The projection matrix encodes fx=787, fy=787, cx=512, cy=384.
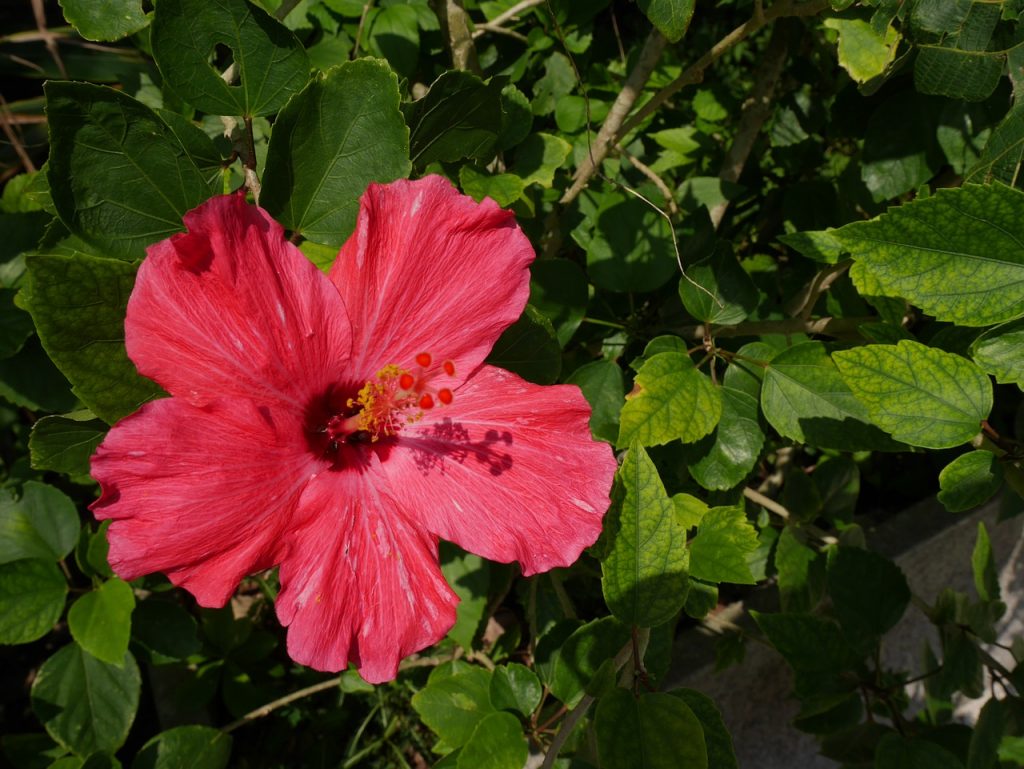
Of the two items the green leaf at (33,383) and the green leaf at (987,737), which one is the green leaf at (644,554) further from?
the green leaf at (33,383)

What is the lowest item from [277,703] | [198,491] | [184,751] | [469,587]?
[277,703]

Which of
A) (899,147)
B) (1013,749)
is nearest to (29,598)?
(899,147)

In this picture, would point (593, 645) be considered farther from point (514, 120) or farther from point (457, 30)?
point (457, 30)

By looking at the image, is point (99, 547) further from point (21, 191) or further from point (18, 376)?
point (21, 191)

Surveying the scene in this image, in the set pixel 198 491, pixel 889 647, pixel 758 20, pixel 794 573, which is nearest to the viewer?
pixel 198 491

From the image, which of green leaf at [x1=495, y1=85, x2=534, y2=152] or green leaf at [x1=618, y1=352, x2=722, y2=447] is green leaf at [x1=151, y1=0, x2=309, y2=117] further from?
green leaf at [x1=618, y1=352, x2=722, y2=447]

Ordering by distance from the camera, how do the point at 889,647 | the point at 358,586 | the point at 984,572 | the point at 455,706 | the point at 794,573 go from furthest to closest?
the point at 889,647
the point at 984,572
the point at 794,573
the point at 455,706
the point at 358,586

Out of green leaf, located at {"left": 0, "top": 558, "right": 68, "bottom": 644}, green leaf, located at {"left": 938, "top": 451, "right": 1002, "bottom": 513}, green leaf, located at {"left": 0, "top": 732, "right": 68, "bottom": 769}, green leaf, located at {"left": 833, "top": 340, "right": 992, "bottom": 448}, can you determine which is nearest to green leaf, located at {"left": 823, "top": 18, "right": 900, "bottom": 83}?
green leaf, located at {"left": 833, "top": 340, "right": 992, "bottom": 448}
